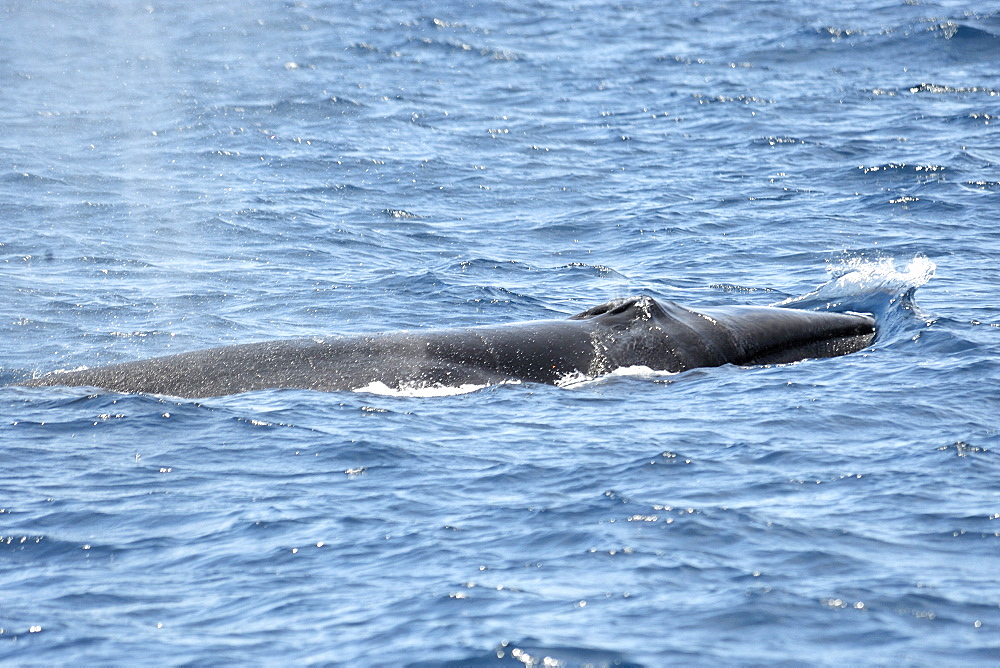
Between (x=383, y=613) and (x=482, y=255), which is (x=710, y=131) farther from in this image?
(x=383, y=613)

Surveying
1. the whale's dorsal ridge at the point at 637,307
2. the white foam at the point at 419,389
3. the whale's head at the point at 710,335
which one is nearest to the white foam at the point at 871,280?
the whale's head at the point at 710,335

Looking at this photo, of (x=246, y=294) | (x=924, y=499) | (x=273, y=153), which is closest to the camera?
(x=924, y=499)

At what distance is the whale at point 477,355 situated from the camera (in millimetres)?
11281

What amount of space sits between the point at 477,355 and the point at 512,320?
12.4 ft

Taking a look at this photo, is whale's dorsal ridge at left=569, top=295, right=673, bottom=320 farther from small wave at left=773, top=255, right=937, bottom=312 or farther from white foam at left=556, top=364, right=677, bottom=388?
small wave at left=773, top=255, right=937, bottom=312

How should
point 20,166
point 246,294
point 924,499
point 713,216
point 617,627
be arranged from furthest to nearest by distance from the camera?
point 20,166, point 713,216, point 246,294, point 924,499, point 617,627

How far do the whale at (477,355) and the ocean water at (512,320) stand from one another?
0.93ft

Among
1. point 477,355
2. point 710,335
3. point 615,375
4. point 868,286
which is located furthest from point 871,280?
point 477,355

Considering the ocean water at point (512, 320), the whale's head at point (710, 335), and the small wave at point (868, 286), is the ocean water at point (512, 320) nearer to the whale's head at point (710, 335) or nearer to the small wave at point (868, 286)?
the small wave at point (868, 286)

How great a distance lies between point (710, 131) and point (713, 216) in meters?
6.37

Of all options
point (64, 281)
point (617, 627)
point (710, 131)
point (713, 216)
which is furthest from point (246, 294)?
point (710, 131)

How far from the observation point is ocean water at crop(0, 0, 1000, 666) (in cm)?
700

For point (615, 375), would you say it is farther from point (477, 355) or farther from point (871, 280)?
point (871, 280)

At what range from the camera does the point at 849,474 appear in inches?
348
